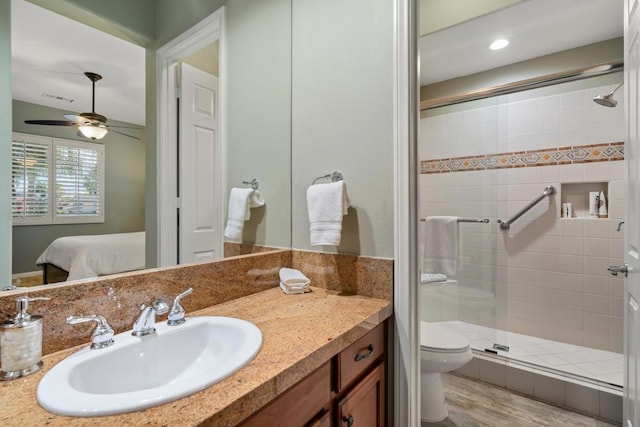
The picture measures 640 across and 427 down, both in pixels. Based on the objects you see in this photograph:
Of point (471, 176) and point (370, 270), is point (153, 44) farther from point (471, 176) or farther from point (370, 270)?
point (471, 176)

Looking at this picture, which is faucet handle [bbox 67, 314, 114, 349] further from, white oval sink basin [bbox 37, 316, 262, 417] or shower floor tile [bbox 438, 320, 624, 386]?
shower floor tile [bbox 438, 320, 624, 386]

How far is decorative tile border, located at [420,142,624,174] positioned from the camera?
229 cm

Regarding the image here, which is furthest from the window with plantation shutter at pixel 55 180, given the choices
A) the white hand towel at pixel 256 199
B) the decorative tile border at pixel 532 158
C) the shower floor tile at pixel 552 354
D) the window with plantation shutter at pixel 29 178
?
the decorative tile border at pixel 532 158

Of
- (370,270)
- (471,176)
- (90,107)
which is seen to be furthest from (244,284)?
(471,176)

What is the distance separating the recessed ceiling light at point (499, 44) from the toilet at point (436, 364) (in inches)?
81.1

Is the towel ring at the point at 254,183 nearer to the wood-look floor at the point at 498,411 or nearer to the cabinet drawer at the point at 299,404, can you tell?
the cabinet drawer at the point at 299,404

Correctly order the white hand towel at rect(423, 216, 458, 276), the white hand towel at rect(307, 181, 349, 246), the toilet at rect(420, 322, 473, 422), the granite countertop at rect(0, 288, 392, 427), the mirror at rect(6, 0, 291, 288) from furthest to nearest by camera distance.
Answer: the white hand towel at rect(423, 216, 458, 276), the toilet at rect(420, 322, 473, 422), the mirror at rect(6, 0, 291, 288), the white hand towel at rect(307, 181, 349, 246), the granite countertop at rect(0, 288, 392, 427)

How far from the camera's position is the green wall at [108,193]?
703 millimetres

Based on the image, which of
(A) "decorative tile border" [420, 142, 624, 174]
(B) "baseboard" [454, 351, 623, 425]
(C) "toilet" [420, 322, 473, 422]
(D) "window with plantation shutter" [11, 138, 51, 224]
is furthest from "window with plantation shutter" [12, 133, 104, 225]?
(A) "decorative tile border" [420, 142, 624, 174]

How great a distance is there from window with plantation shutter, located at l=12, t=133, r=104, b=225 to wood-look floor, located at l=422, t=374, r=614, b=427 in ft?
6.24

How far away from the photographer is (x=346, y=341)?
0.88m

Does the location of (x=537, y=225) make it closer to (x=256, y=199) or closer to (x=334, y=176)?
(x=334, y=176)

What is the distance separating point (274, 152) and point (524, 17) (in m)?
1.82

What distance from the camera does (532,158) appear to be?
2.57 m
